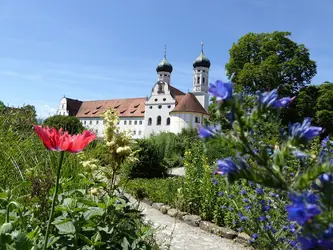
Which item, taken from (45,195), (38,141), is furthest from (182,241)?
(45,195)

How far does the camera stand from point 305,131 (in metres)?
0.95

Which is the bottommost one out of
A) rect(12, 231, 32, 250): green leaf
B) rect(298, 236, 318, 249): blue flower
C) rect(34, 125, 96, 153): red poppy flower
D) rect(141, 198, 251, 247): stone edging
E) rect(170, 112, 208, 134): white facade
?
rect(141, 198, 251, 247): stone edging

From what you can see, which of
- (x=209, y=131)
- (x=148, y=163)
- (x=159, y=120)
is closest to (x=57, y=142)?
(x=209, y=131)

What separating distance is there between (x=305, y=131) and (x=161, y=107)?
51146mm

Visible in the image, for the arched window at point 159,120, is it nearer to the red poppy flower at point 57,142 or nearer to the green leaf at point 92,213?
the green leaf at point 92,213

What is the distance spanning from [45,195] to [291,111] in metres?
22.6

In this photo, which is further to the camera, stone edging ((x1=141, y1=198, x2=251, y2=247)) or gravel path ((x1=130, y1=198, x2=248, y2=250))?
stone edging ((x1=141, y1=198, x2=251, y2=247))

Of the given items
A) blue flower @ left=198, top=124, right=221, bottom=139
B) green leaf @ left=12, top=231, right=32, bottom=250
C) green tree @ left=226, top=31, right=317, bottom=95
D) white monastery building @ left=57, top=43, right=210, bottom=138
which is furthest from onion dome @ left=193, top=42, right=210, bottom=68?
blue flower @ left=198, top=124, right=221, bottom=139

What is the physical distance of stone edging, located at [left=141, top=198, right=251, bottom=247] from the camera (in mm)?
→ 4680

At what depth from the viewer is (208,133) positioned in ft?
3.40

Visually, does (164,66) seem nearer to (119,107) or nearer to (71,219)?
(119,107)

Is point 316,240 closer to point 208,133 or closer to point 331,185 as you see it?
point 331,185

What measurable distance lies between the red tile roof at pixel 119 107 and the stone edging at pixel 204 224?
155ft

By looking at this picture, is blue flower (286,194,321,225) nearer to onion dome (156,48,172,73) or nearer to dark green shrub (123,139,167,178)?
dark green shrub (123,139,167,178)
